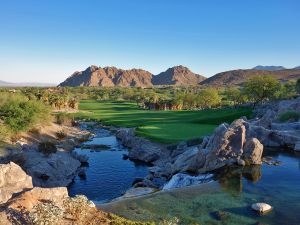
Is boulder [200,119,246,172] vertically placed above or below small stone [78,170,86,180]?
above

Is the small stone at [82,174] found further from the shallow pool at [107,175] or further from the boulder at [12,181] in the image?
the boulder at [12,181]

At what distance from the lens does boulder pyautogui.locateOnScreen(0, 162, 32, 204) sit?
17.9m

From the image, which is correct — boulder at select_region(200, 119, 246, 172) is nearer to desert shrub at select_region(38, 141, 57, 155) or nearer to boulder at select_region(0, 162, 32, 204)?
boulder at select_region(0, 162, 32, 204)

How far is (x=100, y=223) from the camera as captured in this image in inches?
636

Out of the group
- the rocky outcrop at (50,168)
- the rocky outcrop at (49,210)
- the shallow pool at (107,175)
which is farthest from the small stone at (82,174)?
the rocky outcrop at (49,210)

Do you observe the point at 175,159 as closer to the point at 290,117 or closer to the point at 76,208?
the point at 76,208

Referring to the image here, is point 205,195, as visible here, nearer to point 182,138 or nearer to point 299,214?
point 299,214

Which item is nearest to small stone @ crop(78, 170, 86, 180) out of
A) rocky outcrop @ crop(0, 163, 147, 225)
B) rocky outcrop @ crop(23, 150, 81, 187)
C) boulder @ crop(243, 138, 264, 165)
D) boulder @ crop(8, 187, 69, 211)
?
rocky outcrop @ crop(23, 150, 81, 187)

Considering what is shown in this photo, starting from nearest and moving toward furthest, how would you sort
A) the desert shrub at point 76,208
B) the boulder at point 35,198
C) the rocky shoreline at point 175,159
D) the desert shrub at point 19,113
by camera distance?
the boulder at point 35,198
the desert shrub at point 76,208
the rocky shoreline at point 175,159
the desert shrub at point 19,113

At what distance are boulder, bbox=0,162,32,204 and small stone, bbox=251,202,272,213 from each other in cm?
1359

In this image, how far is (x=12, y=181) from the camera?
737 inches

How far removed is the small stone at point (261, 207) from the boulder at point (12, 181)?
1359 cm

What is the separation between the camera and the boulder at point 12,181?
17.9 metres

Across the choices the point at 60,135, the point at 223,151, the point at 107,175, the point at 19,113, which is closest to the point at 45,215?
the point at 223,151
